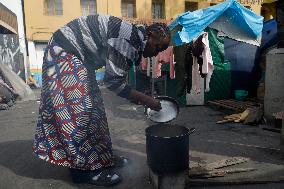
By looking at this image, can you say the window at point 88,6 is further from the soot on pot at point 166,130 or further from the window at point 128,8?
the soot on pot at point 166,130

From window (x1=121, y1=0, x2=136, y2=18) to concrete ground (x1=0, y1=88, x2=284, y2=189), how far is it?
1737 centimetres

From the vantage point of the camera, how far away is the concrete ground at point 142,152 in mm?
3639

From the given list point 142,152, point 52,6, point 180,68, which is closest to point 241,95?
point 180,68

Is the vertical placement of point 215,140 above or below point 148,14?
below

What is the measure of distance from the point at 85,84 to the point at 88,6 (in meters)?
20.7

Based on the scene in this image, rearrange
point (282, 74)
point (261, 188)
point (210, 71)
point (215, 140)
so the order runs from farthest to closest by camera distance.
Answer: point (210, 71)
point (282, 74)
point (215, 140)
point (261, 188)

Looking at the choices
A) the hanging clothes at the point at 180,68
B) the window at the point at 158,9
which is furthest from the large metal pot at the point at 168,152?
the window at the point at 158,9

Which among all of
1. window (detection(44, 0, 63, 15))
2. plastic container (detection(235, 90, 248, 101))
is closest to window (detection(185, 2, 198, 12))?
window (detection(44, 0, 63, 15))

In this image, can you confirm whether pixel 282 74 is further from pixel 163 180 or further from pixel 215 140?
pixel 163 180

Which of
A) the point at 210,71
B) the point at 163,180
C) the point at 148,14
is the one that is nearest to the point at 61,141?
the point at 163,180

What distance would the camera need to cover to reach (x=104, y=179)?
3551mm

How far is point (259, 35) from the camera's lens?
8.74m

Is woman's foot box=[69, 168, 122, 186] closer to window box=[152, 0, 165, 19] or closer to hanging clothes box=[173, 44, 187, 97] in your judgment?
hanging clothes box=[173, 44, 187, 97]

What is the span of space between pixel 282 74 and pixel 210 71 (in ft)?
8.61
